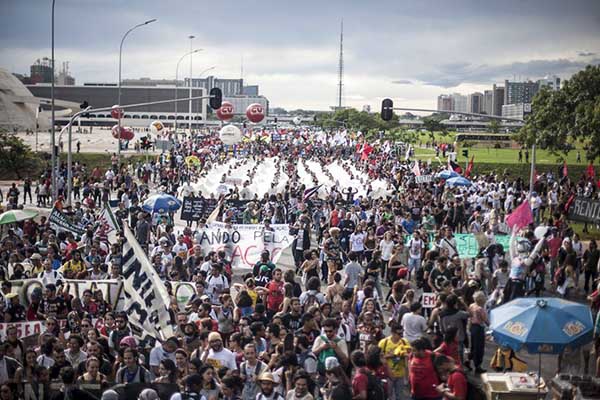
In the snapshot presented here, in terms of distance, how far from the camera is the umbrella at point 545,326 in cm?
909

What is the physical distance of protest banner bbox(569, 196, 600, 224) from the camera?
21.6 meters

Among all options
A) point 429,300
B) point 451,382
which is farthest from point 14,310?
point 451,382

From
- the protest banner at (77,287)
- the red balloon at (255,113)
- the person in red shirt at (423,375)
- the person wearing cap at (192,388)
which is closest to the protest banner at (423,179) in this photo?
the protest banner at (77,287)

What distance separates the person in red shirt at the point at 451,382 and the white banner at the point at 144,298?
138 inches

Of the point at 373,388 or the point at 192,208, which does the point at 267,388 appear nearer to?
the point at 373,388

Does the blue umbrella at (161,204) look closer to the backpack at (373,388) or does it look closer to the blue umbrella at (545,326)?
the blue umbrella at (545,326)

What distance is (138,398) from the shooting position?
789 centimetres

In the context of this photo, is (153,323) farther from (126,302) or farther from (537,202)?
(537,202)

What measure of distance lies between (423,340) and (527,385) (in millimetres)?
1601

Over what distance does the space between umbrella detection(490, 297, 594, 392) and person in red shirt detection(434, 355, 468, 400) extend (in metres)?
1.13

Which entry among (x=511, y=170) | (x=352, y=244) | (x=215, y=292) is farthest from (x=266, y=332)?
(x=511, y=170)

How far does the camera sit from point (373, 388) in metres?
7.83

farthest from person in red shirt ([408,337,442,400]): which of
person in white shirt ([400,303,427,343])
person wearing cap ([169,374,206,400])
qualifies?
person wearing cap ([169,374,206,400])

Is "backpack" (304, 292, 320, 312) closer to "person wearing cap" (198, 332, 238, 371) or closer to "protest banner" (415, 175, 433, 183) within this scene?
"person wearing cap" (198, 332, 238, 371)
